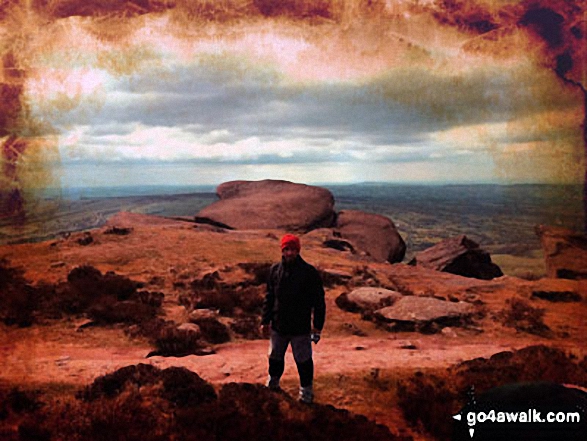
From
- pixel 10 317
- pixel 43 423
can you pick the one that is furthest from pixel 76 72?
pixel 43 423

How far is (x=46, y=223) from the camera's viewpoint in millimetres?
20547

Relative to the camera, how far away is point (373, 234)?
1155 inches

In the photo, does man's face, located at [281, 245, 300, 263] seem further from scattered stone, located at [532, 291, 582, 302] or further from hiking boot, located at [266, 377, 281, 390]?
scattered stone, located at [532, 291, 582, 302]

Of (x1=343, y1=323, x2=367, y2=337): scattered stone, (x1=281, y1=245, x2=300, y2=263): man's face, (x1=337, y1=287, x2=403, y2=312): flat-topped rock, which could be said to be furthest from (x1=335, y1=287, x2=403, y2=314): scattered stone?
(x1=281, y1=245, x2=300, y2=263): man's face

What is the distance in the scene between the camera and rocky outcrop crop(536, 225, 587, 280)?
67.5ft

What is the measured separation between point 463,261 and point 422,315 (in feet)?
37.3

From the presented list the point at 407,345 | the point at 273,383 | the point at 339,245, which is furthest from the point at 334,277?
the point at 273,383

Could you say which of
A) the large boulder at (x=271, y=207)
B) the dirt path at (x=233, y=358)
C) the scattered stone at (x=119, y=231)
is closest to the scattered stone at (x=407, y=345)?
the dirt path at (x=233, y=358)

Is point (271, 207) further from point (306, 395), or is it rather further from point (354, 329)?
point (306, 395)

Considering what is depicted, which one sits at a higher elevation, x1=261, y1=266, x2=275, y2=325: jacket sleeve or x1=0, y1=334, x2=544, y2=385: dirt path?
x1=261, y1=266, x2=275, y2=325: jacket sleeve

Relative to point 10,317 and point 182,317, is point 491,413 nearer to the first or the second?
point 182,317

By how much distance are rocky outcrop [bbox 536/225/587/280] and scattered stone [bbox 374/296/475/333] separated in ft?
30.4

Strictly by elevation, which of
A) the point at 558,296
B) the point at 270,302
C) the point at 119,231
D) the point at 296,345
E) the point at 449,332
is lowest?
the point at 449,332

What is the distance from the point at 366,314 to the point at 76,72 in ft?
44.6
